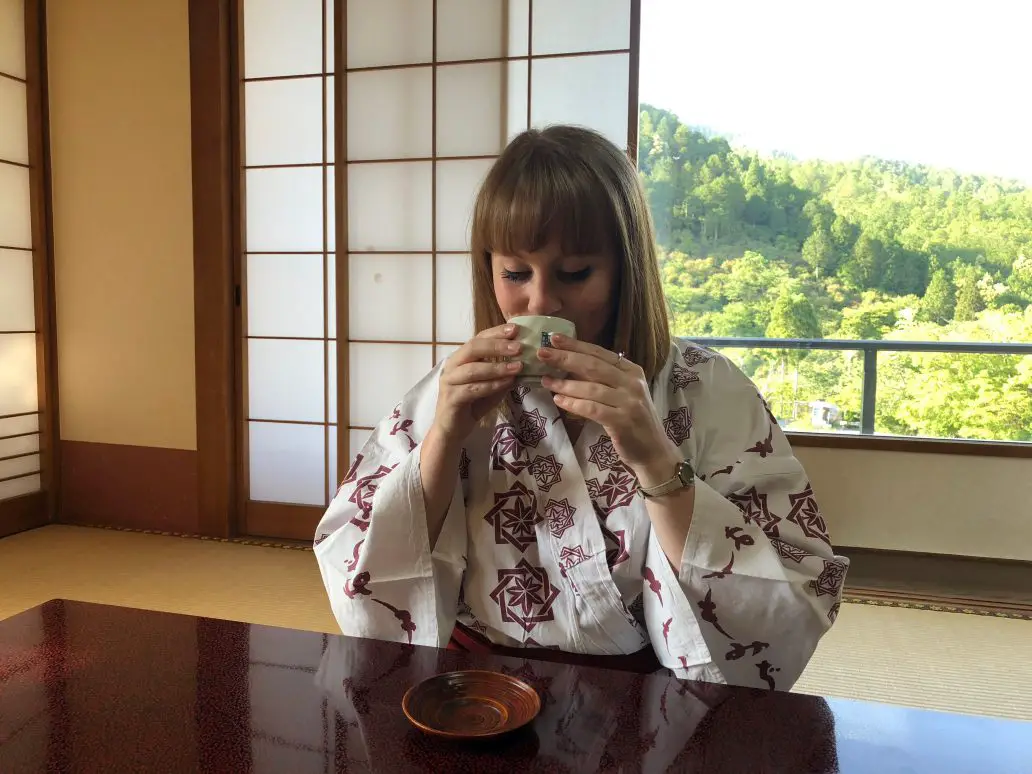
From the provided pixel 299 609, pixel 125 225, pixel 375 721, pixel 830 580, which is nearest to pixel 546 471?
pixel 830 580

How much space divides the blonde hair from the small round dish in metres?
0.58

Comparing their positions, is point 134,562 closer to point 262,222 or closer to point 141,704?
point 262,222

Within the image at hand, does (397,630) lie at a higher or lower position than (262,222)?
lower

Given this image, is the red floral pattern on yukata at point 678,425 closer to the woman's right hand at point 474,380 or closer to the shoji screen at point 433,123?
the woman's right hand at point 474,380

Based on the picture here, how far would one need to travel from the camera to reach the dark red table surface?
645 mm

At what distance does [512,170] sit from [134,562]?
9.93 ft

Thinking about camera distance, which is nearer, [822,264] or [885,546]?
[885,546]

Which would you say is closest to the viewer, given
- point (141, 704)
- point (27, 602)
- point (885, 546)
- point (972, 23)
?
point (141, 704)

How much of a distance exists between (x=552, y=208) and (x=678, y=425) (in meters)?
0.37

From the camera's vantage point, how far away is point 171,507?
154 inches

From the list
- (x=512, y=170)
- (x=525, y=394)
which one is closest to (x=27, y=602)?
(x=525, y=394)

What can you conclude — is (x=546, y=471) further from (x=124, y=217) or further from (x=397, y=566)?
(x=124, y=217)

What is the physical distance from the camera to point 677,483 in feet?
3.13

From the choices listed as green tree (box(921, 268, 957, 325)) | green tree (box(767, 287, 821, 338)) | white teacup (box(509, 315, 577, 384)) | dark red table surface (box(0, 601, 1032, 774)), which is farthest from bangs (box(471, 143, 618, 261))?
green tree (box(921, 268, 957, 325))
